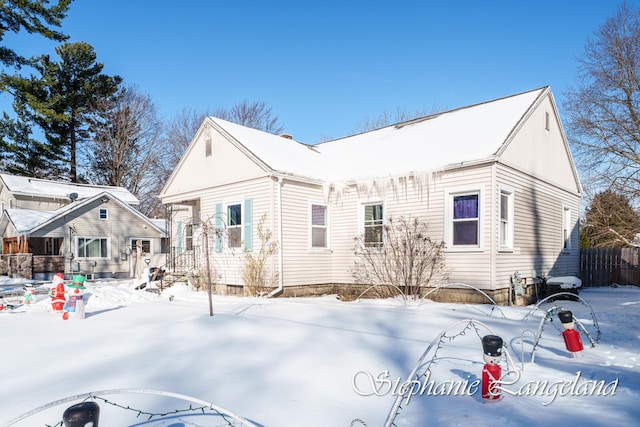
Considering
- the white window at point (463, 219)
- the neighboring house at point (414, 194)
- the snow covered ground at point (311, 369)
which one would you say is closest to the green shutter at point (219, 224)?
the neighboring house at point (414, 194)

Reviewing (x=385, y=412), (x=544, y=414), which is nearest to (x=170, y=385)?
(x=385, y=412)

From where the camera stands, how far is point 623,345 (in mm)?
5250

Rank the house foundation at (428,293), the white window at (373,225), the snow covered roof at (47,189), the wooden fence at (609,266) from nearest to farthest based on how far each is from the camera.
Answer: the house foundation at (428,293), the white window at (373,225), the wooden fence at (609,266), the snow covered roof at (47,189)

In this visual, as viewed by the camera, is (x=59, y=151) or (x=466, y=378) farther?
(x=59, y=151)

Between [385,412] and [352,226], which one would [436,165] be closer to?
[352,226]

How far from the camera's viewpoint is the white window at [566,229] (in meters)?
13.9

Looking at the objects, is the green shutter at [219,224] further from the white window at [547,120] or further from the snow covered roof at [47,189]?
the snow covered roof at [47,189]

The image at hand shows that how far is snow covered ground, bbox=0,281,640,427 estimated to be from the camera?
3.33 m

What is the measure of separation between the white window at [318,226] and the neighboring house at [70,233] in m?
10.9

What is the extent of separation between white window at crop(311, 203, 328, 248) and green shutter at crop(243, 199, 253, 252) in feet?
5.76

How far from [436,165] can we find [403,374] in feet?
23.0

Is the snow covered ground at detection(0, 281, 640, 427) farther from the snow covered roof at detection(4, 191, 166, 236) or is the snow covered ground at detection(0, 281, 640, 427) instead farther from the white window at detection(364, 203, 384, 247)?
the snow covered roof at detection(4, 191, 166, 236)

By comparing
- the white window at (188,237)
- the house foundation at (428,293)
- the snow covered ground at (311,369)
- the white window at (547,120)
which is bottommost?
the house foundation at (428,293)

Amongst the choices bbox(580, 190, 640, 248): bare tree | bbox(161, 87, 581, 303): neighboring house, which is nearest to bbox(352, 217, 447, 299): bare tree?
bbox(161, 87, 581, 303): neighboring house
